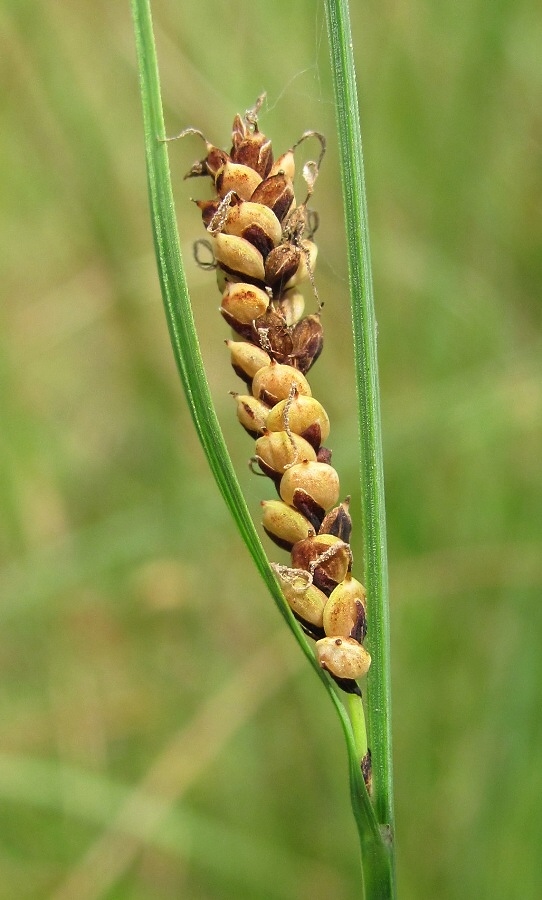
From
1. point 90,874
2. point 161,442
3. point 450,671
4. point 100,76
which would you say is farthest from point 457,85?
point 90,874

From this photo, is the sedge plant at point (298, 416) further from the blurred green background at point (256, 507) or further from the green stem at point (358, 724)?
the blurred green background at point (256, 507)

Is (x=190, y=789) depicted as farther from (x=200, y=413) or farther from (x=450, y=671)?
(x=200, y=413)

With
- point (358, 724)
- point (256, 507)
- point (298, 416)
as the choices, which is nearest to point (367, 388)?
point (298, 416)

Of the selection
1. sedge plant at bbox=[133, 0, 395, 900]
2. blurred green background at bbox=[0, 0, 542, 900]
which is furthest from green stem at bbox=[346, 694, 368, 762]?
blurred green background at bbox=[0, 0, 542, 900]

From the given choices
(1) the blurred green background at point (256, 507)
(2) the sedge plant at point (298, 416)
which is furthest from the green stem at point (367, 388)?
(1) the blurred green background at point (256, 507)

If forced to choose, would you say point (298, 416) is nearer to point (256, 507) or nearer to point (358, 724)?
point (358, 724)
